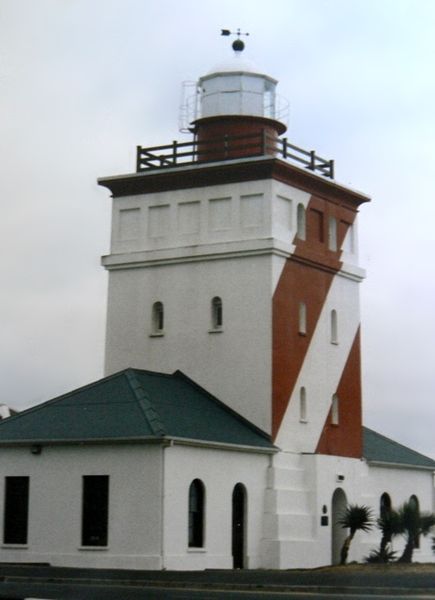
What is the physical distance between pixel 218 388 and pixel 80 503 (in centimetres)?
634

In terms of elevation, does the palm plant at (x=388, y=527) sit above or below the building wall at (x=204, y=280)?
below

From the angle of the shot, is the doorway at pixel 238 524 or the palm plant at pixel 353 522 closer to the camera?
the doorway at pixel 238 524

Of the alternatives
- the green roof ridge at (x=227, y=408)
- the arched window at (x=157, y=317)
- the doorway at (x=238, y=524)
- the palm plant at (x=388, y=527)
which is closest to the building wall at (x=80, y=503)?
the doorway at (x=238, y=524)

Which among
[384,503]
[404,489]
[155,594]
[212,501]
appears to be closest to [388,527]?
[384,503]

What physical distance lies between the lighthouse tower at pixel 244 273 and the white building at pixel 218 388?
50 millimetres

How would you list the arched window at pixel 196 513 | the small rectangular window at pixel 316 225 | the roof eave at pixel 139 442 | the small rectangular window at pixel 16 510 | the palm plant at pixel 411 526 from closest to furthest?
the roof eave at pixel 139 442 → the arched window at pixel 196 513 → the small rectangular window at pixel 16 510 → the palm plant at pixel 411 526 → the small rectangular window at pixel 316 225

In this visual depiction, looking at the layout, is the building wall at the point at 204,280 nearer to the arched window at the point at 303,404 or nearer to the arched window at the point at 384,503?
the arched window at the point at 303,404

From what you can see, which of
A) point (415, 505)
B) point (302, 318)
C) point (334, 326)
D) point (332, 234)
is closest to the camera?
point (302, 318)

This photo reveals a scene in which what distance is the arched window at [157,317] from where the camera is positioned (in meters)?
42.3

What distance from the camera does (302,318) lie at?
41.7 m

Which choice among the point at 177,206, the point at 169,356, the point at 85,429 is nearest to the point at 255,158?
the point at 177,206

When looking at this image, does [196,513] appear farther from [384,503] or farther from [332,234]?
[332,234]

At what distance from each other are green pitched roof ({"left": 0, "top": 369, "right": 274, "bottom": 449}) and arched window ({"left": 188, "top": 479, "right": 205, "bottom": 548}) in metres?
1.27

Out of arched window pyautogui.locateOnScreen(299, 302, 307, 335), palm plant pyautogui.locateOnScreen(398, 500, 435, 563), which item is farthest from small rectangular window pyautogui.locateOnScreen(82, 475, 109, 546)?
palm plant pyautogui.locateOnScreen(398, 500, 435, 563)
